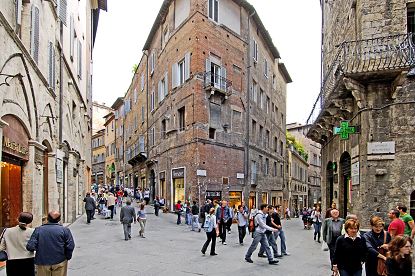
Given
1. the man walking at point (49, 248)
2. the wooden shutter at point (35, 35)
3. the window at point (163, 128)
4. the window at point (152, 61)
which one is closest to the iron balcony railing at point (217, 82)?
the window at point (163, 128)

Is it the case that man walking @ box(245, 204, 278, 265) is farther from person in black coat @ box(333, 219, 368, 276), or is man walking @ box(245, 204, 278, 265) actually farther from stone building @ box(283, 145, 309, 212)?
stone building @ box(283, 145, 309, 212)

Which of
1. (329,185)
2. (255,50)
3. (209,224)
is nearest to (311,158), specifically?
(255,50)

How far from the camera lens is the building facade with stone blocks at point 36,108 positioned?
9.55 m

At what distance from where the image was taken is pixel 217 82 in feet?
86.0

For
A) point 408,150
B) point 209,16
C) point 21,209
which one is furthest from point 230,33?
point 21,209

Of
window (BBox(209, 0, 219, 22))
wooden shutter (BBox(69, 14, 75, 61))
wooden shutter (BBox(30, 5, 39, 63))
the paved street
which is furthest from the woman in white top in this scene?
window (BBox(209, 0, 219, 22))

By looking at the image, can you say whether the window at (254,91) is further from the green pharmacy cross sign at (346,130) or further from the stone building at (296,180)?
the green pharmacy cross sign at (346,130)

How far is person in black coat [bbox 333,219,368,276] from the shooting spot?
5.88m

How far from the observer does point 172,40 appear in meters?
28.4

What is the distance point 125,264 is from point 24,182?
12.0ft

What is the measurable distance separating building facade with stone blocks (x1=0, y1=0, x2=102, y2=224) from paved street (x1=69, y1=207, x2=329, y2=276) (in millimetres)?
1988

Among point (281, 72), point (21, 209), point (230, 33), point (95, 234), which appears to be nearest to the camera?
point (21, 209)

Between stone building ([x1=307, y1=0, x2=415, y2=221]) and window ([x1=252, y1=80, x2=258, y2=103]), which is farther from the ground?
window ([x1=252, y1=80, x2=258, y2=103])

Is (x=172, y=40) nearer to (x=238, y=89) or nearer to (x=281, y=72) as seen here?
(x=238, y=89)
